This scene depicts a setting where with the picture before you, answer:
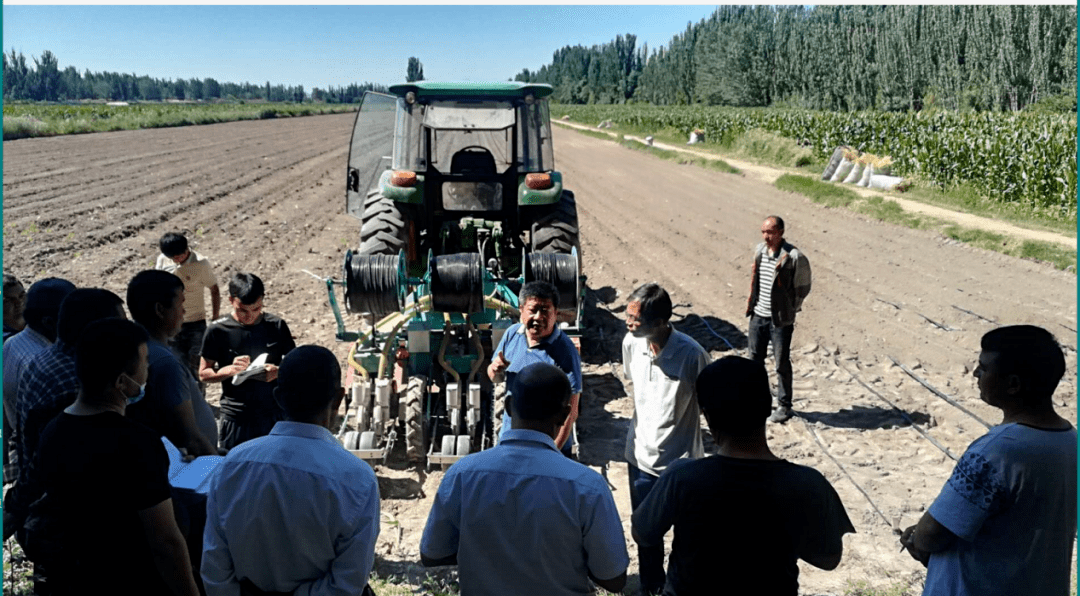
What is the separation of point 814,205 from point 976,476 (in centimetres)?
1649

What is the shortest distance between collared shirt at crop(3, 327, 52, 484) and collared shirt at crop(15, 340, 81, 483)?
1.83ft

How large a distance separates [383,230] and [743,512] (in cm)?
548

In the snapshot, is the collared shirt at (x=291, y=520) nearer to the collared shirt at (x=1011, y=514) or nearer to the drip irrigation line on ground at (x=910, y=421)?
the collared shirt at (x=1011, y=514)

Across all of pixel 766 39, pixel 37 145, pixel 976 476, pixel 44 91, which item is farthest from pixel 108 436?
pixel 44 91

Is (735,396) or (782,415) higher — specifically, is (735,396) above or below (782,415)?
above

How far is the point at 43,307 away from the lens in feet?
11.8

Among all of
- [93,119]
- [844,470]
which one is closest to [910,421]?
[844,470]

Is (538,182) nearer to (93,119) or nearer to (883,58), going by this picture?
(93,119)

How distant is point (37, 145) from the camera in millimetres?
28203

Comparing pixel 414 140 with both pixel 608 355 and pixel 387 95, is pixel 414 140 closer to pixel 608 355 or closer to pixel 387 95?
pixel 387 95

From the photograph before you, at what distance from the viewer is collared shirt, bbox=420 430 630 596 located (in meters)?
2.39

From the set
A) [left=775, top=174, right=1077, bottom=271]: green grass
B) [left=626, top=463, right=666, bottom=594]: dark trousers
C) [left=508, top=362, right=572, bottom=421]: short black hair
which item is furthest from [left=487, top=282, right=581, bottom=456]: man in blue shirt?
[left=775, top=174, right=1077, bottom=271]: green grass

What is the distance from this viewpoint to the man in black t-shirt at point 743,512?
2.28 m

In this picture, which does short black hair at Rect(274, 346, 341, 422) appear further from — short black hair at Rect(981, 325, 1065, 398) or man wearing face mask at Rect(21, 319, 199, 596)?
short black hair at Rect(981, 325, 1065, 398)
